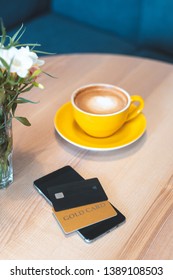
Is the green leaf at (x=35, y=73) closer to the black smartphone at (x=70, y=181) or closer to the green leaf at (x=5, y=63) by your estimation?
the green leaf at (x=5, y=63)

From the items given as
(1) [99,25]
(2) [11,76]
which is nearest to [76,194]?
(2) [11,76]

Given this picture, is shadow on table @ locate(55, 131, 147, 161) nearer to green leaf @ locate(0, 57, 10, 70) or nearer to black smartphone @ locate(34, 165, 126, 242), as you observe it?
black smartphone @ locate(34, 165, 126, 242)

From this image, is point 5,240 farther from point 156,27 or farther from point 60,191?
point 156,27

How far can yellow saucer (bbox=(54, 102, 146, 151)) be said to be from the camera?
0.84m

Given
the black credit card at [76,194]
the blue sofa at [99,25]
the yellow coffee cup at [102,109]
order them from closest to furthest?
the black credit card at [76,194], the yellow coffee cup at [102,109], the blue sofa at [99,25]

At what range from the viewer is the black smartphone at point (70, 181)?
654mm

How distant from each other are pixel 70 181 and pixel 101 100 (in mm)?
238

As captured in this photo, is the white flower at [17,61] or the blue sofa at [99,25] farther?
the blue sofa at [99,25]

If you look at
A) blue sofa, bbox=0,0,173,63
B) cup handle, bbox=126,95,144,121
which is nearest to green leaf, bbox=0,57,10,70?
cup handle, bbox=126,95,144,121

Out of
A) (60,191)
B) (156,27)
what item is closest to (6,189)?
(60,191)

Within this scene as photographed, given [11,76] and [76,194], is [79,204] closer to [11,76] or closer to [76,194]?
[76,194]

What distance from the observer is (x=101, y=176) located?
78 centimetres

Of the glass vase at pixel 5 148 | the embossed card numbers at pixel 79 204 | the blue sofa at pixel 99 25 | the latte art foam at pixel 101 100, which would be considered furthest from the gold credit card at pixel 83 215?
the blue sofa at pixel 99 25

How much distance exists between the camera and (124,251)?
0.64 meters
